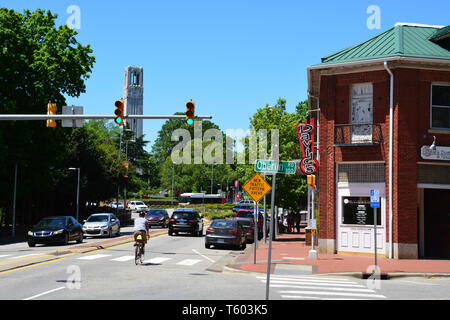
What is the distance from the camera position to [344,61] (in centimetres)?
2445

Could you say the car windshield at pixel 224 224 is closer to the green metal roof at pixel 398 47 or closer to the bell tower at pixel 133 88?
the green metal roof at pixel 398 47

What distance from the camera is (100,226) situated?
3450 centimetres

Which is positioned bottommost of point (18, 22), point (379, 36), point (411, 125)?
point (411, 125)

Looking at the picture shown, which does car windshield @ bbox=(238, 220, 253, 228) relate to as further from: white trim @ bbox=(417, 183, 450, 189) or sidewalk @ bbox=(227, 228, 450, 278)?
white trim @ bbox=(417, 183, 450, 189)

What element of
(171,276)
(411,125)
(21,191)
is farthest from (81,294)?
(21,191)

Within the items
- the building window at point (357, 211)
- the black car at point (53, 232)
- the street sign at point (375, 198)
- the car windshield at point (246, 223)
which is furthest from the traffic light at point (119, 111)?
the car windshield at point (246, 223)

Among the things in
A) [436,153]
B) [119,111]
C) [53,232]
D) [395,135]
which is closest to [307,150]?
[395,135]

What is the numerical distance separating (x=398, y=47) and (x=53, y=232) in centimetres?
1849

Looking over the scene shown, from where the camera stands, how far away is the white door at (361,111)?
947 inches

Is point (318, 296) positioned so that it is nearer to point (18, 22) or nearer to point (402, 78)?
point (402, 78)

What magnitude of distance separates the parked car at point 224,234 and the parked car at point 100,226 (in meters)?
9.35

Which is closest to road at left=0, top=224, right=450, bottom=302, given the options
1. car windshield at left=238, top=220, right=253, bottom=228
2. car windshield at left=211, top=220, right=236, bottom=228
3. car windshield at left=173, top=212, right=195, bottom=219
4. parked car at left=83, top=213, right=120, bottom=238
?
car windshield at left=211, top=220, right=236, bottom=228

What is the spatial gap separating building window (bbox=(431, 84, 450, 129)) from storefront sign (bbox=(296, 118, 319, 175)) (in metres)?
5.40
